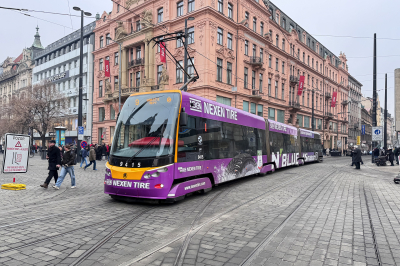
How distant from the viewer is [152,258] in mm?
4129

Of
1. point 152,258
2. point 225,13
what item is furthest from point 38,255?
point 225,13

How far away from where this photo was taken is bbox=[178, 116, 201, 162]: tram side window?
7965 millimetres

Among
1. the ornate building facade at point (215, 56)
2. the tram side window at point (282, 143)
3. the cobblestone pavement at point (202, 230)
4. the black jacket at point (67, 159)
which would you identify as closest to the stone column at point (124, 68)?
the ornate building facade at point (215, 56)

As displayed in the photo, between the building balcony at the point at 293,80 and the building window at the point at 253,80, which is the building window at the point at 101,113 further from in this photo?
the building balcony at the point at 293,80

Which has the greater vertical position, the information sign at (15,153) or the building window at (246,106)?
the building window at (246,106)

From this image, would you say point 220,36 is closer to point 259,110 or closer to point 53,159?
point 259,110

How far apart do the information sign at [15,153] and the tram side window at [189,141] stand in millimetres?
6129

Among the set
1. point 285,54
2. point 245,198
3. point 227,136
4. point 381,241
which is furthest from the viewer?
point 285,54

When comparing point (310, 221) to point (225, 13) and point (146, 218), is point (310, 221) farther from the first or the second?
point (225, 13)

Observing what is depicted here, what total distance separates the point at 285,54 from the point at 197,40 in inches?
729

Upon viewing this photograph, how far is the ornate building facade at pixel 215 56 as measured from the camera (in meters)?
28.8

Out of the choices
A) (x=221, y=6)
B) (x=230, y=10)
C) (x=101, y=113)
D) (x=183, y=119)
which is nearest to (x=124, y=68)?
(x=101, y=113)

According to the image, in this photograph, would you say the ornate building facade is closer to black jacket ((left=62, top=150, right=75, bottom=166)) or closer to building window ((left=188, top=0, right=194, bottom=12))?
building window ((left=188, top=0, right=194, bottom=12))

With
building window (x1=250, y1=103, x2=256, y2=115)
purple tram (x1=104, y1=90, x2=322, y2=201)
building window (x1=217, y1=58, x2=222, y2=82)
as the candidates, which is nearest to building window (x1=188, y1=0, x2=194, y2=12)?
building window (x1=217, y1=58, x2=222, y2=82)
